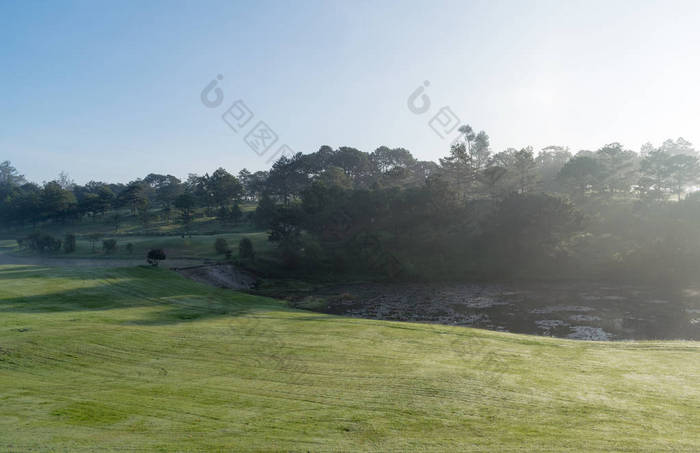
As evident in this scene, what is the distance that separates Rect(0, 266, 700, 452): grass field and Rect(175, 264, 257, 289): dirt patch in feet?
69.1

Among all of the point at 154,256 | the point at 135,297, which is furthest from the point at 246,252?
the point at 135,297

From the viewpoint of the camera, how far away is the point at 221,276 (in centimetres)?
4544

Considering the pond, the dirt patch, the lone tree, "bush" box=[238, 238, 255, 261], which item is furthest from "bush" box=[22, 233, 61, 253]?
the pond

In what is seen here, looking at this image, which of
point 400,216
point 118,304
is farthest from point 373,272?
point 118,304

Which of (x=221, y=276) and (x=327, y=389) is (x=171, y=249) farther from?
(x=327, y=389)

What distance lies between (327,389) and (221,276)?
1424 inches

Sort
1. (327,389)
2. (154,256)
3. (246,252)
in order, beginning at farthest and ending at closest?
1. (246,252)
2. (154,256)
3. (327,389)

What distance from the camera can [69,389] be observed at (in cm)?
1095

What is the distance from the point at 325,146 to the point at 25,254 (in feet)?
249

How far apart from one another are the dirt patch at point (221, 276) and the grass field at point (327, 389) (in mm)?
21059

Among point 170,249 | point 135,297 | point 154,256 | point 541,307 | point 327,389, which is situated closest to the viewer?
point 327,389

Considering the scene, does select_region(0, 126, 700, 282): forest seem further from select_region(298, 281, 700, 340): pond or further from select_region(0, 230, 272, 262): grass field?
select_region(298, 281, 700, 340): pond

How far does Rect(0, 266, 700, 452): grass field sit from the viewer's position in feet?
27.4

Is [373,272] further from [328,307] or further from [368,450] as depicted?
[368,450]
